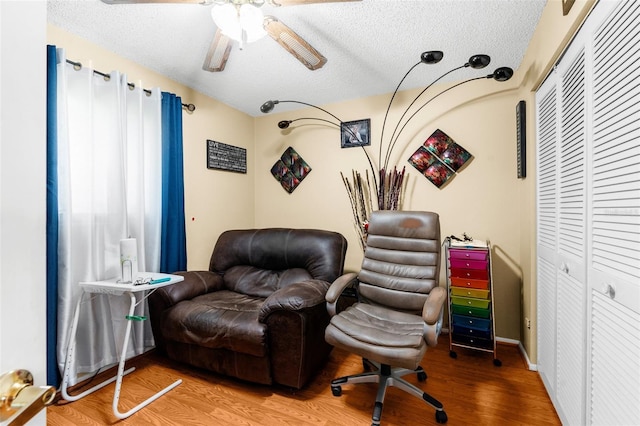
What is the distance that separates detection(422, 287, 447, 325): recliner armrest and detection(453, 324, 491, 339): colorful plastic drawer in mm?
825

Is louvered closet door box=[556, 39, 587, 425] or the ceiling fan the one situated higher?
the ceiling fan

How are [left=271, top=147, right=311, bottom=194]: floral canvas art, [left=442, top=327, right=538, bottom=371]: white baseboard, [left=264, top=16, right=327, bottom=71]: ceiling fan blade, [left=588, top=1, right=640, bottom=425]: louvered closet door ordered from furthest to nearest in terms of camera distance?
[left=271, top=147, right=311, bottom=194]: floral canvas art < [left=442, top=327, right=538, bottom=371]: white baseboard < [left=264, top=16, right=327, bottom=71]: ceiling fan blade < [left=588, top=1, right=640, bottom=425]: louvered closet door

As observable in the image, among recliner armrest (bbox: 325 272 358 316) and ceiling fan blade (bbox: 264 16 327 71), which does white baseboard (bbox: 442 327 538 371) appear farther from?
ceiling fan blade (bbox: 264 16 327 71)

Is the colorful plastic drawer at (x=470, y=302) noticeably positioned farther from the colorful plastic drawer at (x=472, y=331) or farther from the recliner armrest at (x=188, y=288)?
the recliner armrest at (x=188, y=288)

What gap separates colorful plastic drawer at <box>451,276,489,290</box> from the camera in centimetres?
206

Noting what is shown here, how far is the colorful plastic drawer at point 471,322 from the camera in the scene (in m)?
2.08

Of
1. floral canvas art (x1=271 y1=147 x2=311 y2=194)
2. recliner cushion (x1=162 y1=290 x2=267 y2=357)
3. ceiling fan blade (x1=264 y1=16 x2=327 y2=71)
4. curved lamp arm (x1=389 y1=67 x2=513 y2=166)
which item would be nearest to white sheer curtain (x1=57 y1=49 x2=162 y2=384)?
recliner cushion (x1=162 y1=290 x2=267 y2=357)

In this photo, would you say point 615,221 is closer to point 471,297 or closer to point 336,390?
point 471,297

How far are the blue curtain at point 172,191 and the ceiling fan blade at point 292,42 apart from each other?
1.31m

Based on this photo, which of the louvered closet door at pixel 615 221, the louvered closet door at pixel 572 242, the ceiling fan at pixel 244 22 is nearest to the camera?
the louvered closet door at pixel 615 221

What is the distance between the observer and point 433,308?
4.74 ft

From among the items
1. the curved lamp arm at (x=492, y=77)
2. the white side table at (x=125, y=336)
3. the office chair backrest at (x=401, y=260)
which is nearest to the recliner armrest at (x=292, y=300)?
the office chair backrest at (x=401, y=260)

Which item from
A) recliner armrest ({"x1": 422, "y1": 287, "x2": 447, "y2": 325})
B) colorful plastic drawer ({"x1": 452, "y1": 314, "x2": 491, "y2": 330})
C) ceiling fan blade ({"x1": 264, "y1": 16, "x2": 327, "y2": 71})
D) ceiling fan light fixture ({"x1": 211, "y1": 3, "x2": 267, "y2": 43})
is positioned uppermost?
ceiling fan blade ({"x1": 264, "y1": 16, "x2": 327, "y2": 71})

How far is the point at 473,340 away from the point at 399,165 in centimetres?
166
